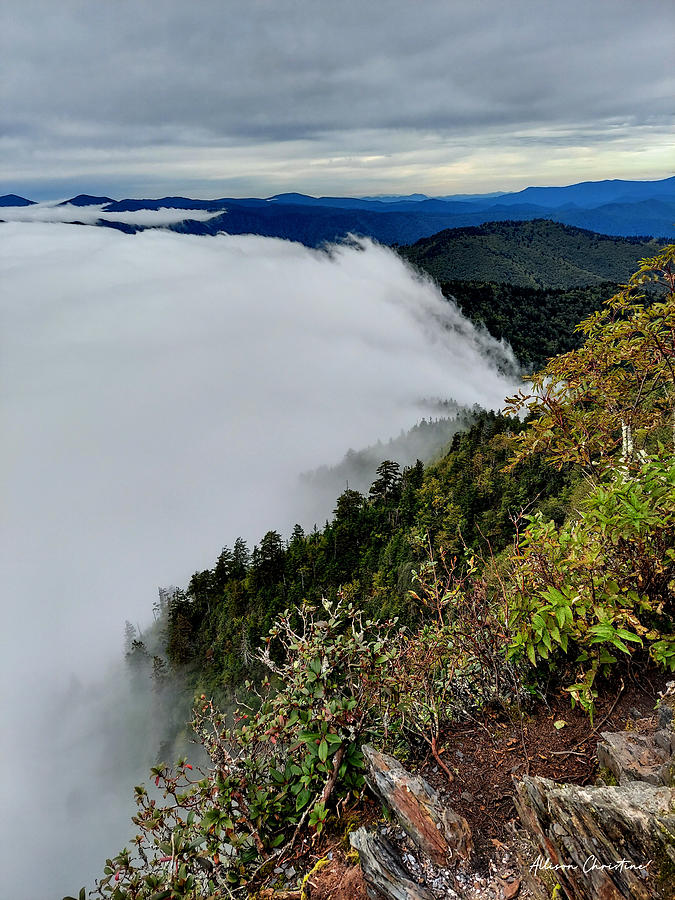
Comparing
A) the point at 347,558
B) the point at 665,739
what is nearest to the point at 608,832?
the point at 665,739

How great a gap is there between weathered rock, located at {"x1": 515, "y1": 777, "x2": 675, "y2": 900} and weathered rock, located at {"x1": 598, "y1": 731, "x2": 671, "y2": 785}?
1.07 ft

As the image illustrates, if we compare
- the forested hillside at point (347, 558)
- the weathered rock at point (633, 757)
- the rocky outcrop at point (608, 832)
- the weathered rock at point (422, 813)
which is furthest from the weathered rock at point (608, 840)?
the forested hillside at point (347, 558)

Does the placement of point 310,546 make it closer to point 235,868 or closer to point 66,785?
point 235,868

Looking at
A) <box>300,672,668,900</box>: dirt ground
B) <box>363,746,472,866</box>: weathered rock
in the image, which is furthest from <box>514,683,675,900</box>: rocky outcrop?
<box>363,746,472,866</box>: weathered rock

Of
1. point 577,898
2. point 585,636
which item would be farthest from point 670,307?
point 577,898

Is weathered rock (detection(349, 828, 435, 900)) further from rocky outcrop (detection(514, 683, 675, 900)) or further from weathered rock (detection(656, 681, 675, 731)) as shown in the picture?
weathered rock (detection(656, 681, 675, 731))

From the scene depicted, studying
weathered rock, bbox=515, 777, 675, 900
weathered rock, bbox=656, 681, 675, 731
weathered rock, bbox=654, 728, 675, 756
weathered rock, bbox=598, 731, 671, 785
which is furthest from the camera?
weathered rock, bbox=656, 681, 675, 731

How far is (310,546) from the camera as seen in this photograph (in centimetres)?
8881

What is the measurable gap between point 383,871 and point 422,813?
1.50 ft

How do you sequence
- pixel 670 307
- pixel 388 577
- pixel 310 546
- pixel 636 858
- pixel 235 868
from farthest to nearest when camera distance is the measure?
1. pixel 310 546
2. pixel 388 577
3. pixel 670 307
4. pixel 235 868
5. pixel 636 858

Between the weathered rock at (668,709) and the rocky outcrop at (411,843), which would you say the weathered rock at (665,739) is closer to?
the weathered rock at (668,709)

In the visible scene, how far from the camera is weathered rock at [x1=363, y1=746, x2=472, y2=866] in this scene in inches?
140

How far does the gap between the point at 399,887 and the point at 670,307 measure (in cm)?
547

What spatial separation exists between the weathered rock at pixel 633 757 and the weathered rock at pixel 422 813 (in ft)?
3.81
